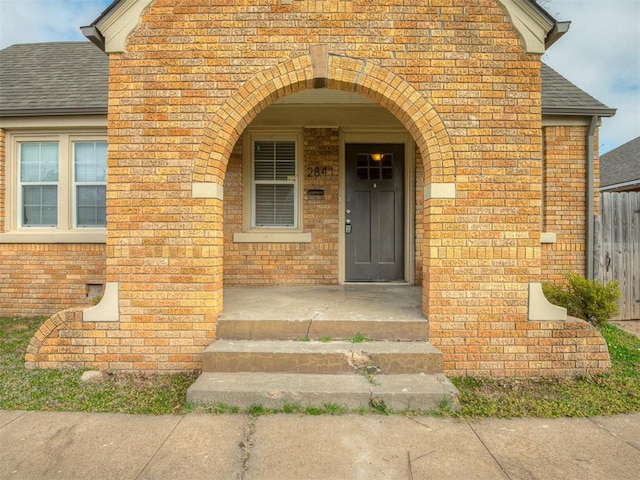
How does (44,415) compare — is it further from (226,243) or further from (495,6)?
(495,6)

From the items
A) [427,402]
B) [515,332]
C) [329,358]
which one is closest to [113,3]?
[329,358]

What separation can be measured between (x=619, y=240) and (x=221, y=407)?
6840 millimetres

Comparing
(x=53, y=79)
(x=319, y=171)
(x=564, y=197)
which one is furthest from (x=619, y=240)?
(x=53, y=79)

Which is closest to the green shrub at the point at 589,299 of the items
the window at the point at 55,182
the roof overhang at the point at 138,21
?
the roof overhang at the point at 138,21

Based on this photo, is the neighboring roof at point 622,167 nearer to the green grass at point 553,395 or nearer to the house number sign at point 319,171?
the green grass at point 553,395

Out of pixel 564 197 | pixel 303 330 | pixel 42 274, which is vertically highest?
pixel 564 197

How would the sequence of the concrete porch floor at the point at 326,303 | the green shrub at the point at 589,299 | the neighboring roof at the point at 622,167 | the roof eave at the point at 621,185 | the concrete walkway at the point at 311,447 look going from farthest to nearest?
1. the neighboring roof at the point at 622,167
2. the roof eave at the point at 621,185
3. the green shrub at the point at 589,299
4. the concrete porch floor at the point at 326,303
5. the concrete walkway at the point at 311,447

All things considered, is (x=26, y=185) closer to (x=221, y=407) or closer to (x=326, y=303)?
(x=326, y=303)

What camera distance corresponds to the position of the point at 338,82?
13.4 feet

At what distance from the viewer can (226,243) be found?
247 inches

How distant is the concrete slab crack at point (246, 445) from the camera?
8.55 ft

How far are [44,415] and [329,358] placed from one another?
2.56m

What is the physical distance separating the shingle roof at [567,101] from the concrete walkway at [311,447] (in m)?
4.77

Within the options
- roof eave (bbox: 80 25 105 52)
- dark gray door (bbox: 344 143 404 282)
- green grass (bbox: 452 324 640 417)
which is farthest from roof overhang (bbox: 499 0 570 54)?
roof eave (bbox: 80 25 105 52)
